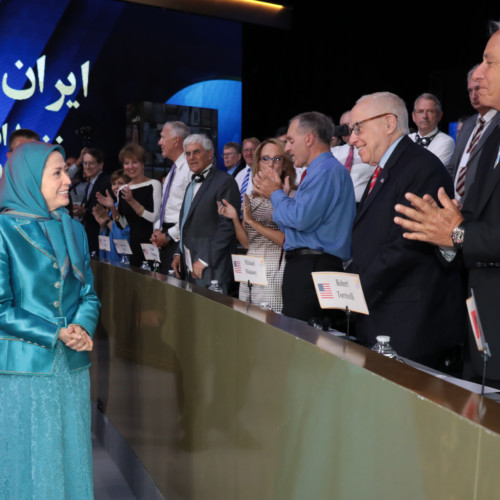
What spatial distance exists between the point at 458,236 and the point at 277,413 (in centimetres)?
58

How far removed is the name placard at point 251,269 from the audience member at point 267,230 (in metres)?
0.96

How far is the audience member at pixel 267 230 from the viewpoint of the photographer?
3018mm

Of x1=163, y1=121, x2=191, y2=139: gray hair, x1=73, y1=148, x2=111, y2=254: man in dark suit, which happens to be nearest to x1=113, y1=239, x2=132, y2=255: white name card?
x1=163, y1=121, x2=191, y2=139: gray hair

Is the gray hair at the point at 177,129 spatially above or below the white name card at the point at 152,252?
above

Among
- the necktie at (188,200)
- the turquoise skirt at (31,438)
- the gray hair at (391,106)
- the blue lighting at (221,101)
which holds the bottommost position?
the turquoise skirt at (31,438)

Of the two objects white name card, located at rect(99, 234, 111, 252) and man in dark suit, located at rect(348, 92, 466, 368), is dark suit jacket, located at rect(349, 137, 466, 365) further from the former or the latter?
white name card, located at rect(99, 234, 111, 252)

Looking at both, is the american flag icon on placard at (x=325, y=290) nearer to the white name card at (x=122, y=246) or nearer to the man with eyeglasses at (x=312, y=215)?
the man with eyeglasses at (x=312, y=215)

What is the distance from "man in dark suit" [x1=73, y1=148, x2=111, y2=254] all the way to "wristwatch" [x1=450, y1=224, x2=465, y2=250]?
4.20 m

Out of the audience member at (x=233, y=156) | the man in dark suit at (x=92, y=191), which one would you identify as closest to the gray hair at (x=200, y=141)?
the man in dark suit at (x=92, y=191)

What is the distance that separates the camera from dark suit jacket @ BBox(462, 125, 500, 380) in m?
1.44

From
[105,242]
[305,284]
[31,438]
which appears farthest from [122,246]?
[31,438]

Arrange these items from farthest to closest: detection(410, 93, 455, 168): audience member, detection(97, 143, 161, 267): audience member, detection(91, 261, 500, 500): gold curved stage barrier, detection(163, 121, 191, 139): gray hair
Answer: detection(97, 143, 161, 267): audience member, detection(163, 121, 191, 139): gray hair, detection(410, 93, 455, 168): audience member, detection(91, 261, 500, 500): gold curved stage barrier

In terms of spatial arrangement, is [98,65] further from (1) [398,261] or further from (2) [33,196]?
(1) [398,261]

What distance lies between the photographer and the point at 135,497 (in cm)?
281
